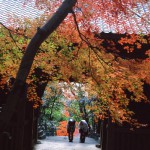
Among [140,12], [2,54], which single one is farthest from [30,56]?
[140,12]

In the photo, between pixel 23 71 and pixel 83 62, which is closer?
pixel 23 71

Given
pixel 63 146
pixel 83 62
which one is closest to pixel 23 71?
pixel 83 62

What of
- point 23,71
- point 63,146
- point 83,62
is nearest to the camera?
point 23,71

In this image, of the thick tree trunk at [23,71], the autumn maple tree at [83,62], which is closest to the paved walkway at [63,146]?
the autumn maple tree at [83,62]

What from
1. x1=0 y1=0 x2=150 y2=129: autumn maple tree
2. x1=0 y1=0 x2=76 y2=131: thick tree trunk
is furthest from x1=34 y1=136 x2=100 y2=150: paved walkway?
x1=0 y1=0 x2=76 y2=131: thick tree trunk

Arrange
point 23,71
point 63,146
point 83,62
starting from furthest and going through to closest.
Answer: point 63,146
point 83,62
point 23,71

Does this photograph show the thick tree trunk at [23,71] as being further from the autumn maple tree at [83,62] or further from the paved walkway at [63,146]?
the paved walkway at [63,146]

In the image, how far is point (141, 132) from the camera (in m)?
10.9

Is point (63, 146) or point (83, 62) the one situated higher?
point (83, 62)

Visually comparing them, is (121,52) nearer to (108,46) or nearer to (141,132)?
(108,46)

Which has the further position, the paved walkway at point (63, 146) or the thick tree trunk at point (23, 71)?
the paved walkway at point (63, 146)

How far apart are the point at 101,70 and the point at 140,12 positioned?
511 cm

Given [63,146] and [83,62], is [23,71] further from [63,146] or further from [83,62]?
[63,146]

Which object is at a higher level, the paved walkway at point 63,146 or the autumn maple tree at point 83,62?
the autumn maple tree at point 83,62
